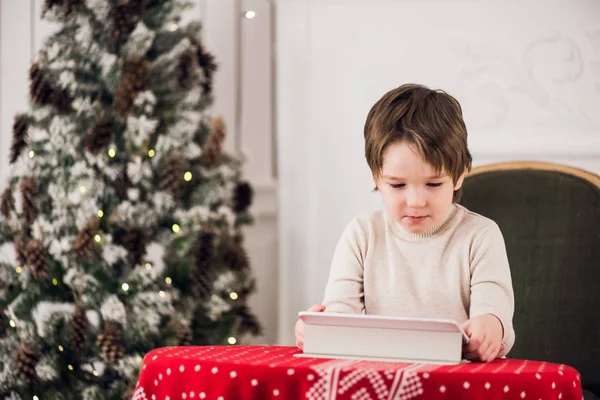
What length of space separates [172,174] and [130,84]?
284mm

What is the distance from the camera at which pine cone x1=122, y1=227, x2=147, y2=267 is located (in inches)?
89.4

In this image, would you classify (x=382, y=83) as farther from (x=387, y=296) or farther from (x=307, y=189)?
(x=387, y=296)

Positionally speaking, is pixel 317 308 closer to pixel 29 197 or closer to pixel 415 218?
pixel 415 218

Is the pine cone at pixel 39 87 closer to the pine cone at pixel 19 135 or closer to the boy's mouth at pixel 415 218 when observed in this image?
the pine cone at pixel 19 135

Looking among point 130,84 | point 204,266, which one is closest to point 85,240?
point 204,266

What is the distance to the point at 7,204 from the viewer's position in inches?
91.5

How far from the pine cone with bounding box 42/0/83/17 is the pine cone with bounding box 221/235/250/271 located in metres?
0.80

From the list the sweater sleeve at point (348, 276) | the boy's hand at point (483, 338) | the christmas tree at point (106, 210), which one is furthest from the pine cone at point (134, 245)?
the boy's hand at point (483, 338)

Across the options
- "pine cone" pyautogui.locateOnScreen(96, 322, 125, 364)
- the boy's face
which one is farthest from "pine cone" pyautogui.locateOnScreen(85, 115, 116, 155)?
the boy's face

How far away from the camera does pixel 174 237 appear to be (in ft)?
7.65

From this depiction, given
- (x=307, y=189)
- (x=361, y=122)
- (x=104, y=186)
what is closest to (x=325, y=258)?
(x=307, y=189)

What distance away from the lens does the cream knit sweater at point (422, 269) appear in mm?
Result: 1448

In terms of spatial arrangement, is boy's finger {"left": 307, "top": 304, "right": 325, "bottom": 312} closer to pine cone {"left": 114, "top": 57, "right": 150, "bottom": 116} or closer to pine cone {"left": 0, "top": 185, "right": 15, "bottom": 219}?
pine cone {"left": 114, "top": 57, "right": 150, "bottom": 116}

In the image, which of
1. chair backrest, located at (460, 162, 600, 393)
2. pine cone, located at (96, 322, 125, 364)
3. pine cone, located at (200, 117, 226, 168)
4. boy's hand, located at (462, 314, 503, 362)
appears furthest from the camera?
pine cone, located at (200, 117, 226, 168)
